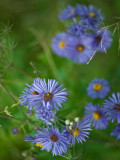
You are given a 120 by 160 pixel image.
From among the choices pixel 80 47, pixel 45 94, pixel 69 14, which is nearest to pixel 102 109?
pixel 45 94

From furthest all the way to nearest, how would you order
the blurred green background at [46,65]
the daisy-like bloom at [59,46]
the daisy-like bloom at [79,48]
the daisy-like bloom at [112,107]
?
the daisy-like bloom at [59,46], the blurred green background at [46,65], the daisy-like bloom at [79,48], the daisy-like bloom at [112,107]

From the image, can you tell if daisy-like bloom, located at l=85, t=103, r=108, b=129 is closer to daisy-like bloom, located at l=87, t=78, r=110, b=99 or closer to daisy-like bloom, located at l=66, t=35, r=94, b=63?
daisy-like bloom, located at l=87, t=78, r=110, b=99

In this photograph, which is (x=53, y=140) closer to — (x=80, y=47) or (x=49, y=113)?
(x=49, y=113)

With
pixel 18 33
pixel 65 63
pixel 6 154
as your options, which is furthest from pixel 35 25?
pixel 6 154

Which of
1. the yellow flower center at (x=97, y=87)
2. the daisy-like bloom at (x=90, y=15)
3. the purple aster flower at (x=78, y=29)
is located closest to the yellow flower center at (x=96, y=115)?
the yellow flower center at (x=97, y=87)

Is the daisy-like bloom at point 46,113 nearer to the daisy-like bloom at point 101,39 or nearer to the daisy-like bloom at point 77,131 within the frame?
the daisy-like bloom at point 77,131

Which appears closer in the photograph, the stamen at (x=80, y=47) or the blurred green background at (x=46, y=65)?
the stamen at (x=80, y=47)

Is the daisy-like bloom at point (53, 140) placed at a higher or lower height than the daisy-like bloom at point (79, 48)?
lower

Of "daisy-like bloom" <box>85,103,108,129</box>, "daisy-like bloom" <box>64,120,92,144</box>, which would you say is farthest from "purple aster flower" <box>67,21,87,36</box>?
"daisy-like bloom" <box>64,120,92,144</box>
